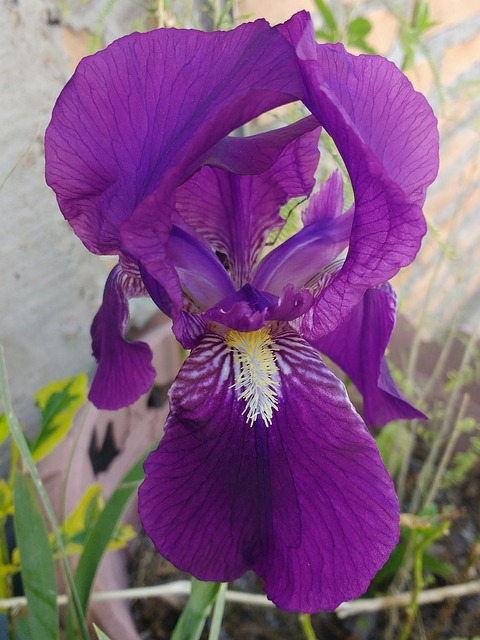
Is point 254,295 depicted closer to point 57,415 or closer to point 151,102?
point 151,102

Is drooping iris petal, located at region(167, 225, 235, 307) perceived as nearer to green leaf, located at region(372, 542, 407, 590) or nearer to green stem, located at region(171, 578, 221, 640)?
green stem, located at region(171, 578, 221, 640)

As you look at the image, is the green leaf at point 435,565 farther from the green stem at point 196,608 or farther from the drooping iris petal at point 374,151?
the drooping iris petal at point 374,151

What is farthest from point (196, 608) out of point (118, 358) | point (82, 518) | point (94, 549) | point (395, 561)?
point (395, 561)

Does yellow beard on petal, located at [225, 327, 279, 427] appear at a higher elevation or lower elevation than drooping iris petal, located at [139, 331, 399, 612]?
higher

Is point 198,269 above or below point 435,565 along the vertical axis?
above

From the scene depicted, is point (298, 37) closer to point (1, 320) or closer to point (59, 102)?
point (59, 102)

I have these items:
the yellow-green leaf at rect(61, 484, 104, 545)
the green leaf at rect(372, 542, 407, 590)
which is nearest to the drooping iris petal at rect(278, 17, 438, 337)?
the yellow-green leaf at rect(61, 484, 104, 545)

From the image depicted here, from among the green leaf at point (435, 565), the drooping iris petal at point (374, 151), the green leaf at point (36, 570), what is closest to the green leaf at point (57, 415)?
the green leaf at point (36, 570)

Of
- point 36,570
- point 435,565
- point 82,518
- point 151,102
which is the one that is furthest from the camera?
point 435,565
